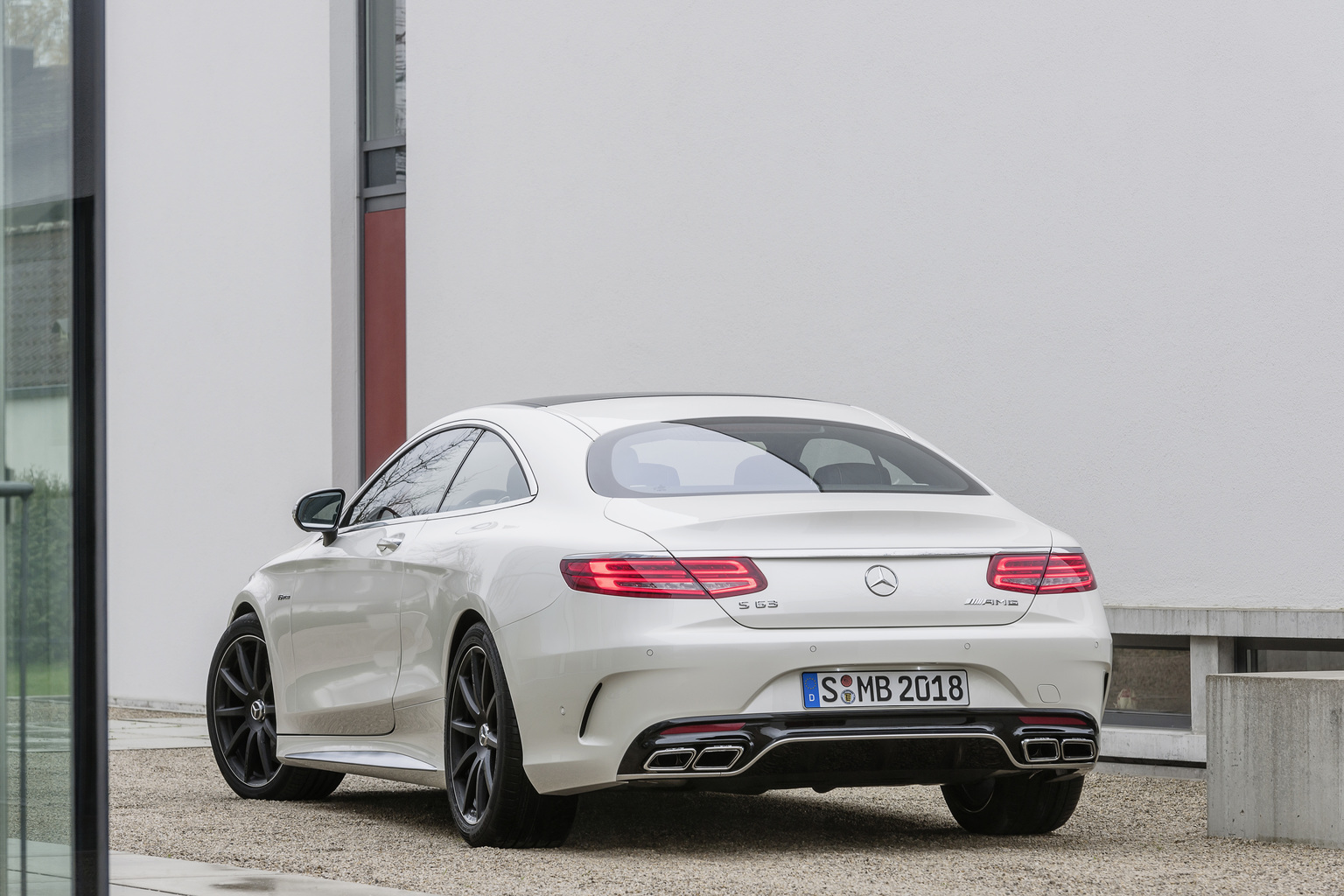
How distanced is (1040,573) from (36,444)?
129 inches

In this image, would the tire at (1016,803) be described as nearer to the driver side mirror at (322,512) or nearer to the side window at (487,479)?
the side window at (487,479)

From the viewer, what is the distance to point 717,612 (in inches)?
224

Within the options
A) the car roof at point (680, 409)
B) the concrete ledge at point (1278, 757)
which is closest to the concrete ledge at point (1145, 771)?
the concrete ledge at point (1278, 757)

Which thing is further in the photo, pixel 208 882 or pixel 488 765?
pixel 488 765

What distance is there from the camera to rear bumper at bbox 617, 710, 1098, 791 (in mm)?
5660

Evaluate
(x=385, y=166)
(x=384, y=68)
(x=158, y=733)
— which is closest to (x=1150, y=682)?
(x=158, y=733)

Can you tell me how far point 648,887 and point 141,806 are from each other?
3416 millimetres

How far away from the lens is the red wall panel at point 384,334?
1444 centimetres

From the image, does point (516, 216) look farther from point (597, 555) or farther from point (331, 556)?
point (597, 555)

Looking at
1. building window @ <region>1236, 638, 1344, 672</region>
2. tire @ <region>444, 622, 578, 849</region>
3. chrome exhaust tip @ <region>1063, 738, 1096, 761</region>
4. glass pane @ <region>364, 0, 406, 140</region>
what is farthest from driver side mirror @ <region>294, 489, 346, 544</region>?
glass pane @ <region>364, 0, 406, 140</region>

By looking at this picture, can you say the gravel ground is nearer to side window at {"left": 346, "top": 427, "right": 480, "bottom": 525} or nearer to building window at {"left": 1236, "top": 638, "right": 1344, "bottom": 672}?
building window at {"left": 1236, "top": 638, "right": 1344, "bottom": 672}

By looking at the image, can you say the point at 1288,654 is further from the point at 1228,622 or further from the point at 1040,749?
the point at 1040,749

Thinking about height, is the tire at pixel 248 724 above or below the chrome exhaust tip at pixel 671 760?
below

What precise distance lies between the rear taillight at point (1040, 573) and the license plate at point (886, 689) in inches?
13.7
